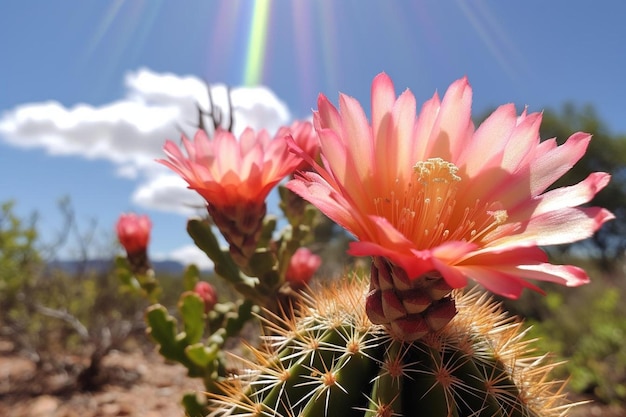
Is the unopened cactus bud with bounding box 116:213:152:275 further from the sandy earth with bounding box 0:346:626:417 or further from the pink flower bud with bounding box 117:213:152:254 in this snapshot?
the sandy earth with bounding box 0:346:626:417

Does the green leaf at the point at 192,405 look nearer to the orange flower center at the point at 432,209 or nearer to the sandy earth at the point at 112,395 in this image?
the orange flower center at the point at 432,209

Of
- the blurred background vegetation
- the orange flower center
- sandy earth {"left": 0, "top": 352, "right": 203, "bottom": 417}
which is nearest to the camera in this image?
the orange flower center

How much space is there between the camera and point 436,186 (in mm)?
798

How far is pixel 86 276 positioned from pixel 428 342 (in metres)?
7.13

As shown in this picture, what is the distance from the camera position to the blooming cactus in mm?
691

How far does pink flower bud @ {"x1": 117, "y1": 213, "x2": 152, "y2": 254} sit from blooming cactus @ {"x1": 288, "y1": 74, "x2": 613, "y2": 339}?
926 millimetres

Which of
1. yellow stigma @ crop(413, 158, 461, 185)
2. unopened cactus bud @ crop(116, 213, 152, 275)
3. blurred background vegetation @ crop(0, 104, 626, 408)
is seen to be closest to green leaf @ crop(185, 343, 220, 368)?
unopened cactus bud @ crop(116, 213, 152, 275)

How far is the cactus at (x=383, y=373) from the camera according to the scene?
771 mm

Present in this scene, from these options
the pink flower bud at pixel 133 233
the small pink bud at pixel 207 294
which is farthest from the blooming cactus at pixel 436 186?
the pink flower bud at pixel 133 233

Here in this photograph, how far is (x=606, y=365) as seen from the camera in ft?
16.7

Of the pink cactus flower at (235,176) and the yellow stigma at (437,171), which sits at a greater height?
the pink cactus flower at (235,176)

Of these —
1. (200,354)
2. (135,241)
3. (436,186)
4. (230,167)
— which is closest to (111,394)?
(135,241)

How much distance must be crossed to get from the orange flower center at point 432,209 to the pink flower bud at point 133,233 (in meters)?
0.93

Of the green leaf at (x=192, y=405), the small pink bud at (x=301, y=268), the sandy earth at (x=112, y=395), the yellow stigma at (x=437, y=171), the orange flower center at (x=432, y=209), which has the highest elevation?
the yellow stigma at (x=437, y=171)
